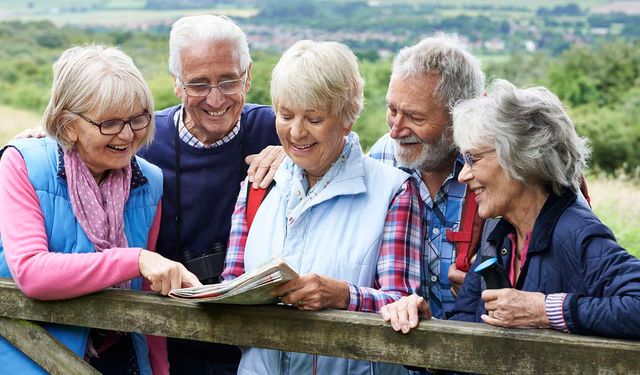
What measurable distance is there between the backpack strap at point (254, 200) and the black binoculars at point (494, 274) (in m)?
0.79

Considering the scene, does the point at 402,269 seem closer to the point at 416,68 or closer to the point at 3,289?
the point at 416,68

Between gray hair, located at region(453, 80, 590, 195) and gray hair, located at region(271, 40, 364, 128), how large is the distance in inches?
17.3

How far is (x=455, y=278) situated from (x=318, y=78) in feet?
2.90

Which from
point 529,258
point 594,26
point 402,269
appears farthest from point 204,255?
point 594,26

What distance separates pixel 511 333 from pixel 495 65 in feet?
82.6

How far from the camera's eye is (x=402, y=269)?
308cm

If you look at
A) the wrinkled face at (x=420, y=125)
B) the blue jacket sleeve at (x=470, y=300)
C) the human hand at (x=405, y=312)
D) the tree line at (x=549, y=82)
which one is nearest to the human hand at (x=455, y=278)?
the blue jacket sleeve at (x=470, y=300)

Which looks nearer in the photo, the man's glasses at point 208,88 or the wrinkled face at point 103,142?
the wrinkled face at point 103,142

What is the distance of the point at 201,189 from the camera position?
3.79 metres

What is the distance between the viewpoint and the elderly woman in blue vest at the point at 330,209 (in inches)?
121

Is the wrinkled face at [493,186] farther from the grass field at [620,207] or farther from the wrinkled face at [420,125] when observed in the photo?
the grass field at [620,207]

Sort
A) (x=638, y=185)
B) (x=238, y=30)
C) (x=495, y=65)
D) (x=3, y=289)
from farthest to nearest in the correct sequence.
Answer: (x=495, y=65), (x=638, y=185), (x=238, y=30), (x=3, y=289)

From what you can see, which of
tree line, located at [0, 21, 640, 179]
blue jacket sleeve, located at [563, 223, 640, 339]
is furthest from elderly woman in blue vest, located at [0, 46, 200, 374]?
tree line, located at [0, 21, 640, 179]

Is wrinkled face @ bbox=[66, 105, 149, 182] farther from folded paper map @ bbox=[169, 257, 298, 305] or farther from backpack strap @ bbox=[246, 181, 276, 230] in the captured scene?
folded paper map @ bbox=[169, 257, 298, 305]
